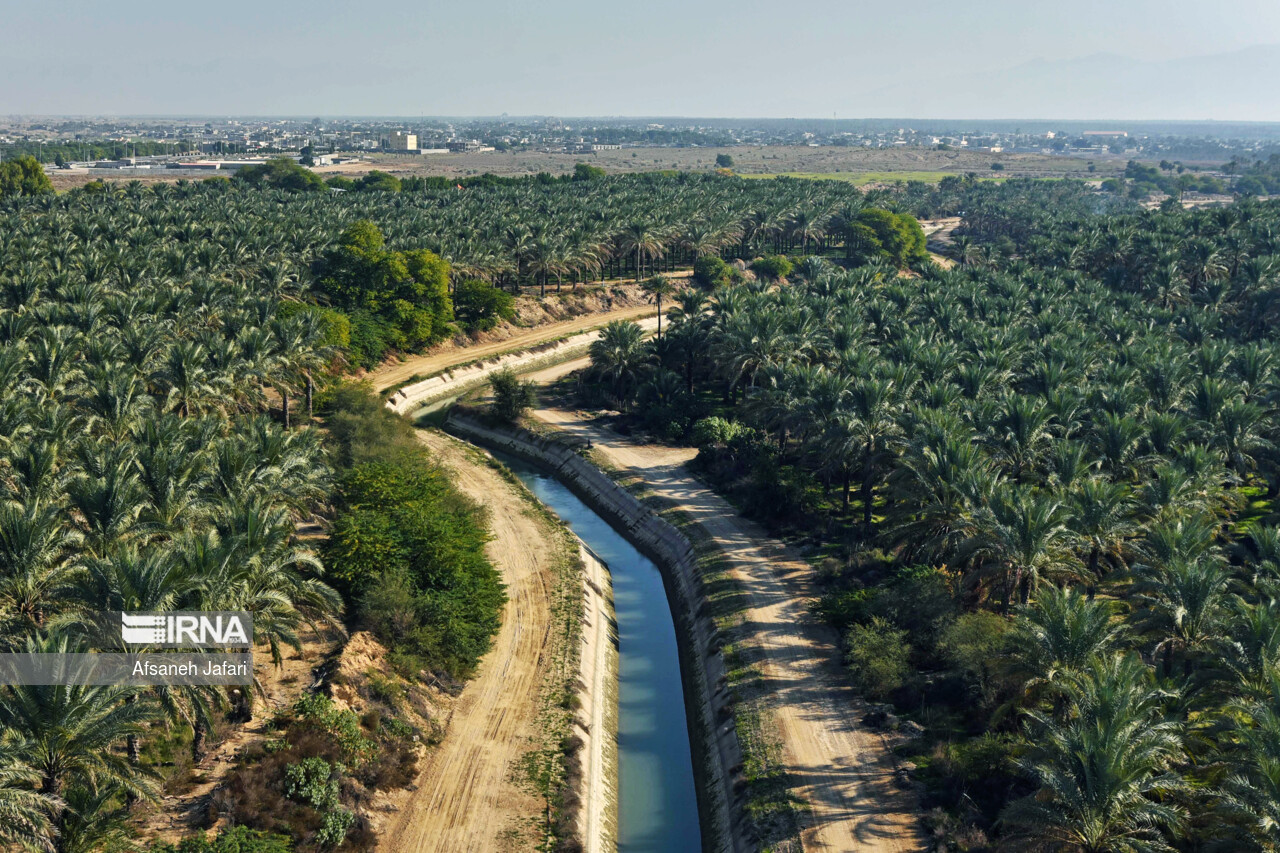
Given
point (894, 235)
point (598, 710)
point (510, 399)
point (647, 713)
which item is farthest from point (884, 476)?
point (894, 235)

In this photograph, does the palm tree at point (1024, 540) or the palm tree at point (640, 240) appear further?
the palm tree at point (640, 240)

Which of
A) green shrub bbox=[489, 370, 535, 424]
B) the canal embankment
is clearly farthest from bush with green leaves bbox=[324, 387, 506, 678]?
green shrub bbox=[489, 370, 535, 424]

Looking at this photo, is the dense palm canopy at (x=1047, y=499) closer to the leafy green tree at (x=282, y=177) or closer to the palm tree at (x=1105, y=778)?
the palm tree at (x=1105, y=778)

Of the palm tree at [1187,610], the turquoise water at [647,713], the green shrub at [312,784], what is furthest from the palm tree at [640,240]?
the green shrub at [312,784]

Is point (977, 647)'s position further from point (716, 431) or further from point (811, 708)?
point (716, 431)

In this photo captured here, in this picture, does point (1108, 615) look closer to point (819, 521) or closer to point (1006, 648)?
point (1006, 648)

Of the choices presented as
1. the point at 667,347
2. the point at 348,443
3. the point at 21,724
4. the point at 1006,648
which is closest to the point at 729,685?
the point at 1006,648
